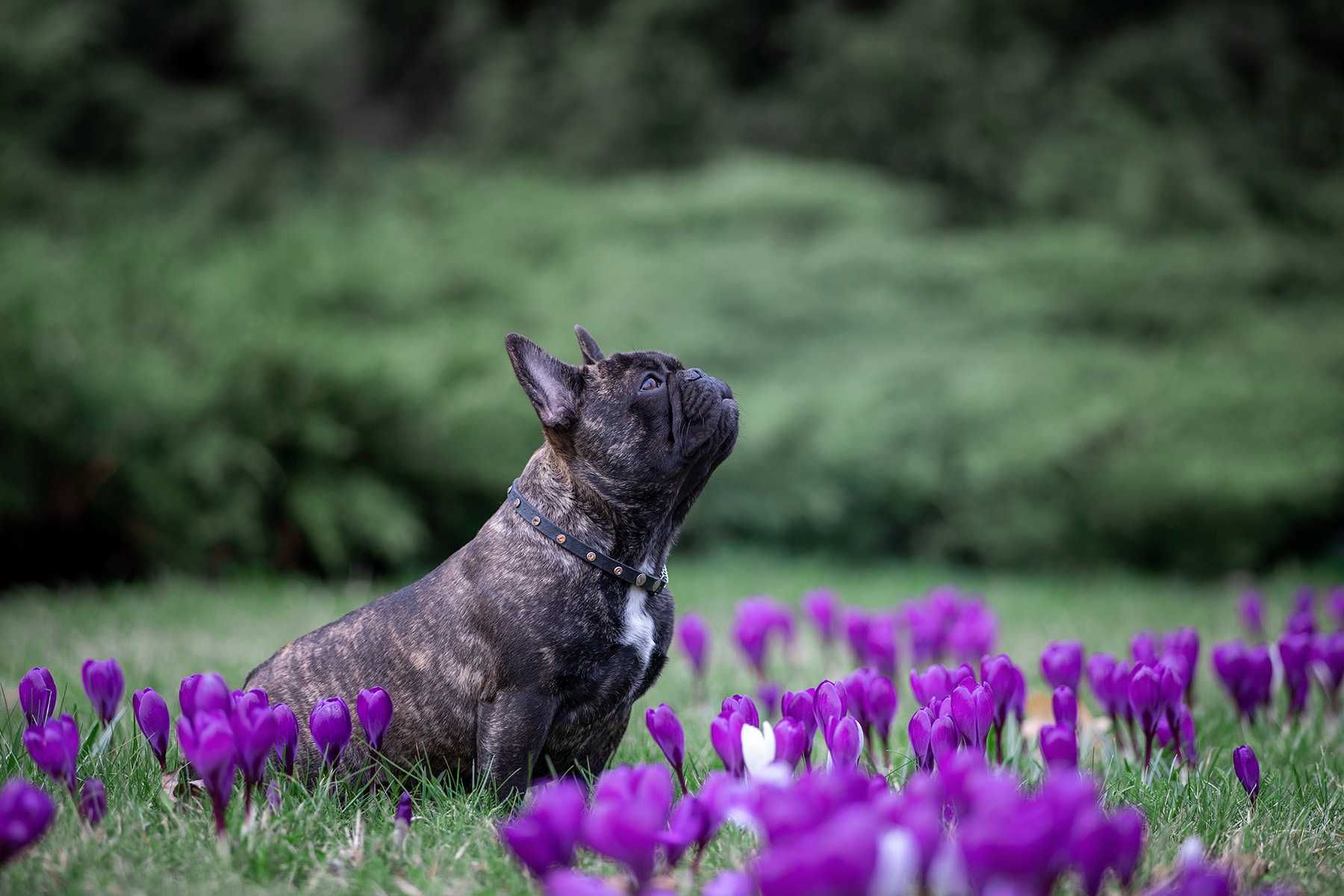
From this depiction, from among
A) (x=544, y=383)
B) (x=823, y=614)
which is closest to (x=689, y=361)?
(x=823, y=614)

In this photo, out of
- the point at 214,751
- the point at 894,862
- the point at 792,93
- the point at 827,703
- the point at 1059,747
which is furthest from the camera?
the point at 792,93

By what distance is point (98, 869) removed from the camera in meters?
1.83

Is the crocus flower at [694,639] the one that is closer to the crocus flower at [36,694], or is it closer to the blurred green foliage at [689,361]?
the crocus flower at [36,694]

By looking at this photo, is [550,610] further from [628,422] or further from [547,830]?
[547,830]

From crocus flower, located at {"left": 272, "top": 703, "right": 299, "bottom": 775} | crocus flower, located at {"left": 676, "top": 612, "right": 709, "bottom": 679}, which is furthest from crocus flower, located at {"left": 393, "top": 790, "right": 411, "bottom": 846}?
crocus flower, located at {"left": 676, "top": 612, "right": 709, "bottom": 679}

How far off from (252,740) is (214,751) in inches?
4.2

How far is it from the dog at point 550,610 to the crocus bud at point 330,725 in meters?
0.25

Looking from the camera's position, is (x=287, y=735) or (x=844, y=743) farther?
A: (x=287, y=735)

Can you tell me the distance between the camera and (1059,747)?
2.03 metres

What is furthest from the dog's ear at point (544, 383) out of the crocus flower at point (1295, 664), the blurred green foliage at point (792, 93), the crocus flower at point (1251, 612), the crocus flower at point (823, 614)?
the blurred green foliage at point (792, 93)

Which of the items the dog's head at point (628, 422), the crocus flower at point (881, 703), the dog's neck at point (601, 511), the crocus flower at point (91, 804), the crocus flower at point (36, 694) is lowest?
the crocus flower at point (881, 703)

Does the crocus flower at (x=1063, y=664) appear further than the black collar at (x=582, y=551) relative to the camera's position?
Yes

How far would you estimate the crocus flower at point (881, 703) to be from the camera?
2.44m

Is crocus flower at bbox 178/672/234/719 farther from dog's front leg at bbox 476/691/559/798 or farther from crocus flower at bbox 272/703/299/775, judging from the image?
dog's front leg at bbox 476/691/559/798
